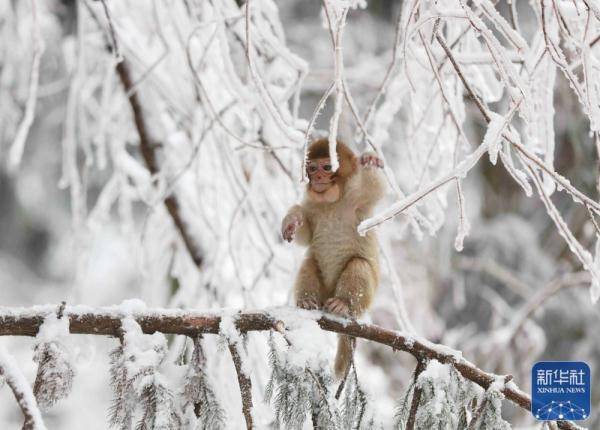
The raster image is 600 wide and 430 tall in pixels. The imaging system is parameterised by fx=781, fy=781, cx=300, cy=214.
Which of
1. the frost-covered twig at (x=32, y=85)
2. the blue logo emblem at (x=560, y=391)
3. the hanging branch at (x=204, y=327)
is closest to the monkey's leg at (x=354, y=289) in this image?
the hanging branch at (x=204, y=327)

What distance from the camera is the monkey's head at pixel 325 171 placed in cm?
252

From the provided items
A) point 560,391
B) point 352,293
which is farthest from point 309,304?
point 560,391

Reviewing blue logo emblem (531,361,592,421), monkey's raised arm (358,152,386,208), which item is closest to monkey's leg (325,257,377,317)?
monkey's raised arm (358,152,386,208)

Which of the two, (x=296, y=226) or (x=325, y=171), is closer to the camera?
(x=296, y=226)

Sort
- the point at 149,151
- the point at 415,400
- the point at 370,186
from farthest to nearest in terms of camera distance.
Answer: the point at 149,151 → the point at 370,186 → the point at 415,400

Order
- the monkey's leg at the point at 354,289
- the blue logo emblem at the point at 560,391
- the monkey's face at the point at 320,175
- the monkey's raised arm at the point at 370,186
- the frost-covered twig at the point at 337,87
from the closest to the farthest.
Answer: the frost-covered twig at the point at 337,87, the blue logo emblem at the point at 560,391, the monkey's leg at the point at 354,289, the monkey's face at the point at 320,175, the monkey's raised arm at the point at 370,186

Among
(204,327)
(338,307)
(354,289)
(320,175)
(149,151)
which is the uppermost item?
(149,151)

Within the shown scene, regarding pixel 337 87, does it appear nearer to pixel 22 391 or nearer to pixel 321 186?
pixel 22 391

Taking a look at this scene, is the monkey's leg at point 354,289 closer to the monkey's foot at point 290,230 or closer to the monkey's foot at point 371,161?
the monkey's foot at point 290,230

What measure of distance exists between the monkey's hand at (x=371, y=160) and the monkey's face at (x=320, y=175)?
21cm

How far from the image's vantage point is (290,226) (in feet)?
7.80

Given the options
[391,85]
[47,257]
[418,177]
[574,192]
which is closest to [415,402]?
[574,192]

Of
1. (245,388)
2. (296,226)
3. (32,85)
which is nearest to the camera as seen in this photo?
(245,388)

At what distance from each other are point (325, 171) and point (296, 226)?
26cm
